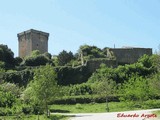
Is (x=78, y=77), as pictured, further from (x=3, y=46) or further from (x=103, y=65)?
(x=3, y=46)

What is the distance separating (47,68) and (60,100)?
9382 mm

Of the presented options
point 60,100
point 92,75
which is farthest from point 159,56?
point 92,75

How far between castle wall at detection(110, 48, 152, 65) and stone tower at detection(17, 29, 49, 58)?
103 ft

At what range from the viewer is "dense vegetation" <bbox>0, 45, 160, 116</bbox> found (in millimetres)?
32344

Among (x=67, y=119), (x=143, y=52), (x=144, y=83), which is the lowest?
(x=67, y=119)

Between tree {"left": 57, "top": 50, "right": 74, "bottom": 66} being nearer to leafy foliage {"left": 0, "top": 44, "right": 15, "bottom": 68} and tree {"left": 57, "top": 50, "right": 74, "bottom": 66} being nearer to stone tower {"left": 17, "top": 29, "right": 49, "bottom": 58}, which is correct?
leafy foliage {"left": 0, "top": 44, "right": 15, "bottom": 68}

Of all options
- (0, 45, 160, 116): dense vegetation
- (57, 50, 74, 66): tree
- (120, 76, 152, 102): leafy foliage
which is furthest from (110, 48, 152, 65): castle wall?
(120, 76, 152, 102): leafy foliage

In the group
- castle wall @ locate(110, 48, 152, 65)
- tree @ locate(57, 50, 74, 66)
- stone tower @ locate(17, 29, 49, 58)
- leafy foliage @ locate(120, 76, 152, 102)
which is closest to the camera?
leafy foliage @ locate(120, 76, 152, 102)

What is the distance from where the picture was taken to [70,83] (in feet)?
181

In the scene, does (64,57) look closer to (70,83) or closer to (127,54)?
(127,54)

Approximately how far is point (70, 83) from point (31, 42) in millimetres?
36949

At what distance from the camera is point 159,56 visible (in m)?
29.0

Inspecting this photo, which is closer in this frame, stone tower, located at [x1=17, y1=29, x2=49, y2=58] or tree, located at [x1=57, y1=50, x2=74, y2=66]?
tree, located at [x1=57, y1=50, x2=74, y2=66]

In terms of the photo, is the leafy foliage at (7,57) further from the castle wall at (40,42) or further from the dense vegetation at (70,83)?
the castle wall at (40,42)
